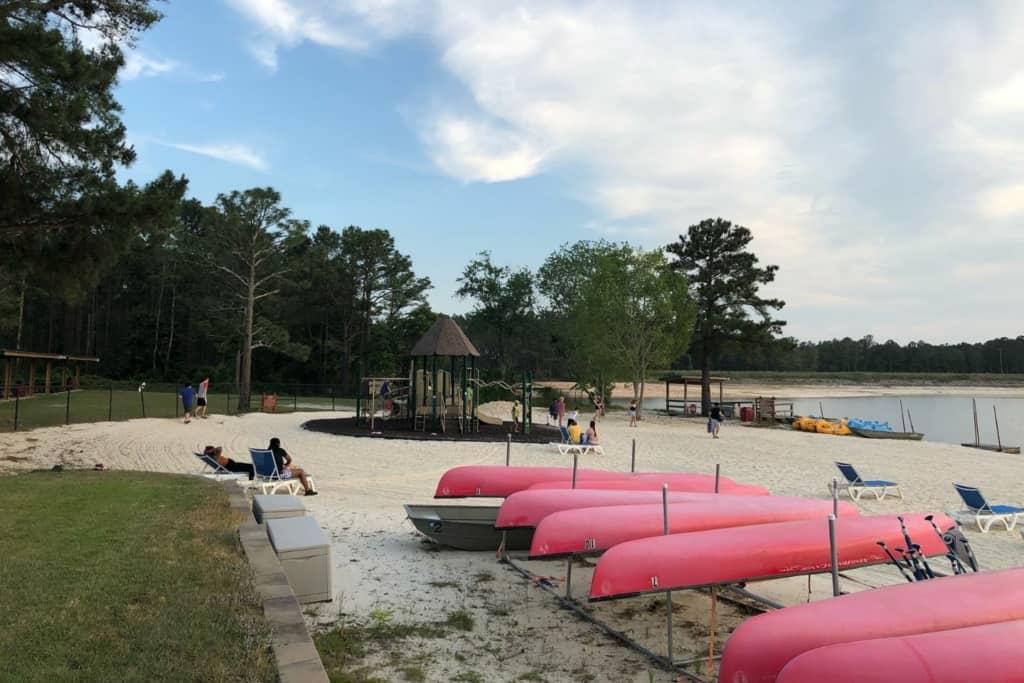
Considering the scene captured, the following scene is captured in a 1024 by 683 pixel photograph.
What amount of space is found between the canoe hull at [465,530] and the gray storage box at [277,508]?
1.43 m

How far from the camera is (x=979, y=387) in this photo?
10962cm

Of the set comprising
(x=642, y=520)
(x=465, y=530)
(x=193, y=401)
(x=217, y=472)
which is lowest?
(x=465, y=530)

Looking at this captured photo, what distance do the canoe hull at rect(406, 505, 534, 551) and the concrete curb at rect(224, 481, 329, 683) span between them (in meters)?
1.99

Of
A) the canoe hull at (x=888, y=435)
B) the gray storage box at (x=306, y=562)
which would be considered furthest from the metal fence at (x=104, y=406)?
the canoe hull at (x=888, y=435)

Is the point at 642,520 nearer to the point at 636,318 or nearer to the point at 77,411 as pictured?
→ the point at 77,411

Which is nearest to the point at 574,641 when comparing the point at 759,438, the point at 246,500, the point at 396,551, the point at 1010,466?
the point at 396,551

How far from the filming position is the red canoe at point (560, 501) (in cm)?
650

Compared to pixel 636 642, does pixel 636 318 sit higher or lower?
higher

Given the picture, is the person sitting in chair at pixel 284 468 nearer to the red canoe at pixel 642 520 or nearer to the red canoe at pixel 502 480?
the red canoe at pixel 502 480

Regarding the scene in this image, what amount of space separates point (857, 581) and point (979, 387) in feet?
411

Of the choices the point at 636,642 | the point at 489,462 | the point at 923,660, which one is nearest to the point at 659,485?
the point at 636,642

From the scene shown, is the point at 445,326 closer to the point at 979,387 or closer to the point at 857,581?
the point at 857,581

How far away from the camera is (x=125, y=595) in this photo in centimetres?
477

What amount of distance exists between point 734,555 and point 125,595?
429 centimetres
